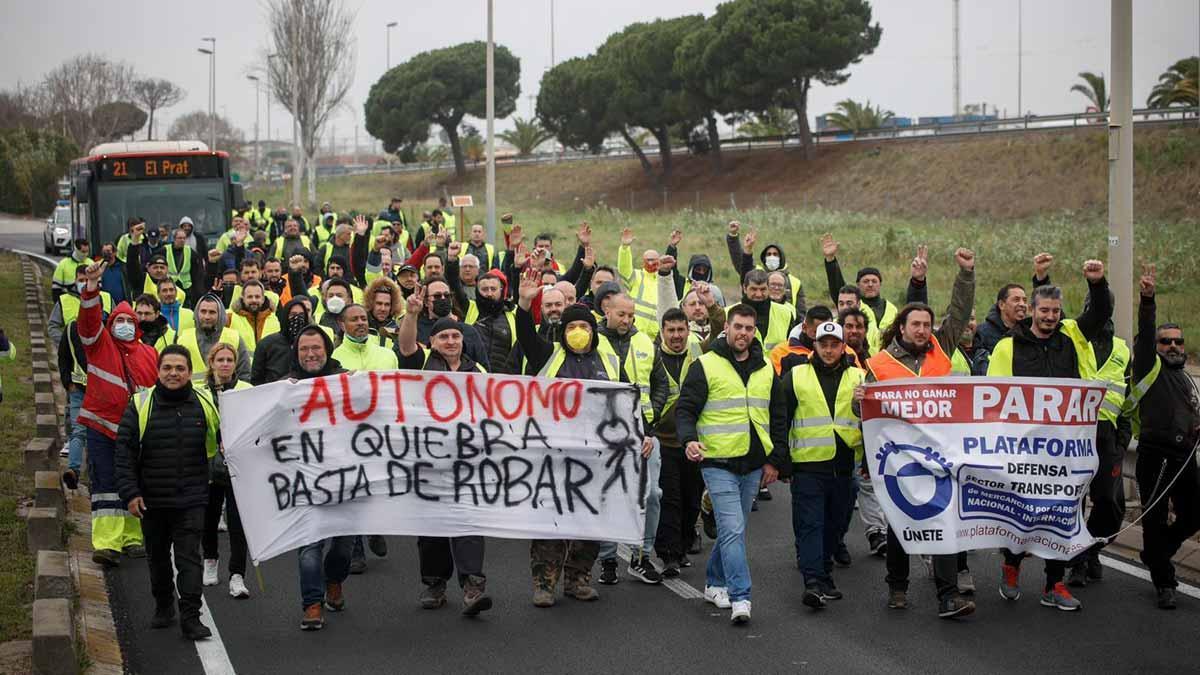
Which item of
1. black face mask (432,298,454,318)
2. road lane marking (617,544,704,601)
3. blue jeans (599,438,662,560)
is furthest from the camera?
black face mask (432,298,454,318)

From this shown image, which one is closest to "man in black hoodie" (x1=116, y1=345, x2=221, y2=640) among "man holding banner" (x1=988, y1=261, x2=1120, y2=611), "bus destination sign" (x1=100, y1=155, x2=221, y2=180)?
"man holding banner" (x1=988, y1=261, x2=1120, y2=611)

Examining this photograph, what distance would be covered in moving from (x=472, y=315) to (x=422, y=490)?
4046mm

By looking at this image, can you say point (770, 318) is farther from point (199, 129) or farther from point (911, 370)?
point (199, 129)

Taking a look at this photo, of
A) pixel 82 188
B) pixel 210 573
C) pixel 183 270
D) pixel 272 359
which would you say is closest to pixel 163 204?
pixel 82 188

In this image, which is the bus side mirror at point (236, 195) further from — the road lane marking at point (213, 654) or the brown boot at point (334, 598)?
the road lane marking at point (213, 654)

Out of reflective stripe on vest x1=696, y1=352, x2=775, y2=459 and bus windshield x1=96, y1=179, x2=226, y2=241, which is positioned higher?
bus windshield x1=96, y1=179, x2=226, y2=241

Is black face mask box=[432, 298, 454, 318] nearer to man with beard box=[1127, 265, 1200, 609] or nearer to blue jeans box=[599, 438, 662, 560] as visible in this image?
blue jeans box=[599, 438, 662, 560]

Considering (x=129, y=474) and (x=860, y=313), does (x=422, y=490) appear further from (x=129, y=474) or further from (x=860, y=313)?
(x=860, y=313)

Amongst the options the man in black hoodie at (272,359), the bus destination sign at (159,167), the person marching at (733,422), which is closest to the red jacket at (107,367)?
the man in black hoodie at (272,359)

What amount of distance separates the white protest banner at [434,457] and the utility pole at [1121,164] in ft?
15.1

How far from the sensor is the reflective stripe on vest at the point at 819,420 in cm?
854

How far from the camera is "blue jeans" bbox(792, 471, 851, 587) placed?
848 cm

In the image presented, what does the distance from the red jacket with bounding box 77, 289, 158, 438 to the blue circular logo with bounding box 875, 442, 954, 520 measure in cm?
500

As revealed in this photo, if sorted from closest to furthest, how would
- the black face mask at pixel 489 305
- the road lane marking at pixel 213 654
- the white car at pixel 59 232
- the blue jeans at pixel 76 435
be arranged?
the road lane marking at pixel 213 654 < the blue jeans at pixel 76 435 < the black face mask at pixel 489 305 < the white car at pixel 59 232
